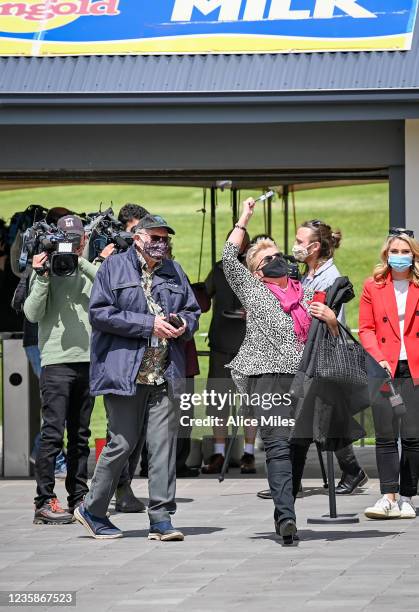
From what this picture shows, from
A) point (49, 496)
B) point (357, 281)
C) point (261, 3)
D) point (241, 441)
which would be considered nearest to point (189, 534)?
point (49, 496)

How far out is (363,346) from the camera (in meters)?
9.47

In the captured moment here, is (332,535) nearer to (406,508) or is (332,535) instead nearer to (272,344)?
(406,508)

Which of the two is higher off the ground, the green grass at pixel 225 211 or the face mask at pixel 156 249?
the green grass at pixel 225 211

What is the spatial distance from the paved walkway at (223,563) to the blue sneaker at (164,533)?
0.20 feet

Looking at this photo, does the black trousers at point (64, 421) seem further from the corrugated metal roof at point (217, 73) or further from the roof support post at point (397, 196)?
the roof support post at point (397, 196)

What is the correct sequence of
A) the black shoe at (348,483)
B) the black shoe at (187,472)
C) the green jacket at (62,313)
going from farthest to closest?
the black shoe at (187,472), the black shoe at (348,483), the green jacket at (62,313)

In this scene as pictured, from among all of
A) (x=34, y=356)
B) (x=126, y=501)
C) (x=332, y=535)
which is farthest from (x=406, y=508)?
(x=34, y=356)

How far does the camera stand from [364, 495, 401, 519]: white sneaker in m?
9.35

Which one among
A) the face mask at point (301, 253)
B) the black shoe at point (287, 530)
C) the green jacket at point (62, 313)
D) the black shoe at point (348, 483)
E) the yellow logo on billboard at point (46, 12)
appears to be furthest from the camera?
the yellow logo on billboard at point (46, 12)

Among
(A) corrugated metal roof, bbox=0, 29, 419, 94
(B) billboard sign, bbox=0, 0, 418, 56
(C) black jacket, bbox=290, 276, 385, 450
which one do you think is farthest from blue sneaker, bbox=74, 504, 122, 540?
(B) billboard sign, bbox=0, 0, 418, 56

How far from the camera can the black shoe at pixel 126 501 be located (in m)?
9.87

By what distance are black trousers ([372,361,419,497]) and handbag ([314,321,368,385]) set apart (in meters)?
0.52

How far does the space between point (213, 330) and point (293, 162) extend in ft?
5.66

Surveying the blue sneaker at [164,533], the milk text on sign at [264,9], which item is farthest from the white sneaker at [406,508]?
the milk text on sign at [264,9]
